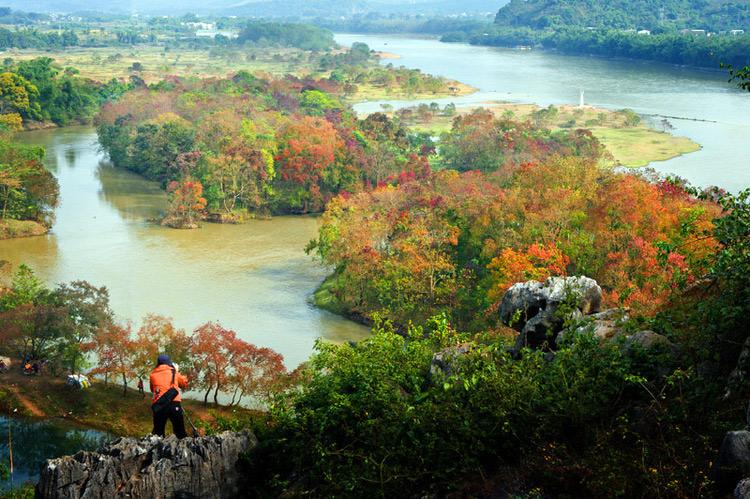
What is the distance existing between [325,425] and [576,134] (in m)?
42.1

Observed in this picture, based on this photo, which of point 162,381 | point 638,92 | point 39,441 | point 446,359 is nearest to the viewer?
point 162,381

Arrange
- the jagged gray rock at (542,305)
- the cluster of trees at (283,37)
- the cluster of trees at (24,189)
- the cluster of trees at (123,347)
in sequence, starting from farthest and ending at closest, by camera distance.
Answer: the cluster of trees at (283,37) < the cluster of trees at (24,189) < the cluster of trees at (123,347) < the jagged gray rock at (542,305)

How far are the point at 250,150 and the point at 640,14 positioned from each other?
10233 cm

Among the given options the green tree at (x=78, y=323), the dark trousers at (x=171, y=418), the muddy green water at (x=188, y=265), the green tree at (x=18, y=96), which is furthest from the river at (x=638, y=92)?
the dark trousers at (x=171, y=418)

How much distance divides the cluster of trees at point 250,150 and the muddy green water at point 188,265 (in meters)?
1.88

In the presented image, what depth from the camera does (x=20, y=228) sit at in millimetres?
35562

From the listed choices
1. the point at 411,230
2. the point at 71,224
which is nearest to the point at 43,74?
the point at 71,224

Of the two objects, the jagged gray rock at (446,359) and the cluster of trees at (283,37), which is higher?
the cluster of trees at (283,37)

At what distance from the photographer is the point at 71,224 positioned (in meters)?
38.4

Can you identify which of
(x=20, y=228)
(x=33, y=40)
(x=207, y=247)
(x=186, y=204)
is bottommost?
(x=207, y=247)

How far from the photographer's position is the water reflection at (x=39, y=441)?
1603 centimetres

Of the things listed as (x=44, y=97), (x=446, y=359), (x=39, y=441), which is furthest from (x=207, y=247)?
(x=44, y=97)

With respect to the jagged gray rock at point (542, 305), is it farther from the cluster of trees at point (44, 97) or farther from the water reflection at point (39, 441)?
the cluster of trees at point (44, 97)

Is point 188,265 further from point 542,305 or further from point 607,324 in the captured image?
point 607,324
